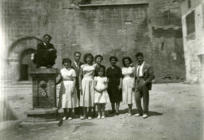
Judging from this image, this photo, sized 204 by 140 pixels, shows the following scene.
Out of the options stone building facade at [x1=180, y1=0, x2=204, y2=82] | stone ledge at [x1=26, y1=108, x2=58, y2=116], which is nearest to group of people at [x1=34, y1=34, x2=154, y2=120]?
stone ledge at [x1=26, y1=108, x2=58, y2=116]

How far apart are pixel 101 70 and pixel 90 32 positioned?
41.6 ft

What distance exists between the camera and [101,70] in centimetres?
764

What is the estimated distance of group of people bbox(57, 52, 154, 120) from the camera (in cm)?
745

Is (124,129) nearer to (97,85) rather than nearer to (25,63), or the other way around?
(97,85)

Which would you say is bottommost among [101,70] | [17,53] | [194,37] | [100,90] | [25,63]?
[100,90]

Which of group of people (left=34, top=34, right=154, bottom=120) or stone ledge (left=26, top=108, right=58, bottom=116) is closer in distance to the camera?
stone ledge (left=26, top=108, right=58, bottom=116)

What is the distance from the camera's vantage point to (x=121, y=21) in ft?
65.4

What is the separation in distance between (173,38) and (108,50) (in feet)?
15.6

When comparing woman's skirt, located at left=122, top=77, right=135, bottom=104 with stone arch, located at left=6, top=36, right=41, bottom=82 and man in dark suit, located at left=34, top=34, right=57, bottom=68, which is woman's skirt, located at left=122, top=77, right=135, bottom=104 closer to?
man in dark suit, located at left=34, top=34, right=57, bottom=68

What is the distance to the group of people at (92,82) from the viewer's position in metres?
7.41

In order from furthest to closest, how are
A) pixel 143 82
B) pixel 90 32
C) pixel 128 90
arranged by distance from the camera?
pixel 90 32, pixel 128 90, pixel 143 82

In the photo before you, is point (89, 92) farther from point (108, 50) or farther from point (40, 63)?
point (108, 50)

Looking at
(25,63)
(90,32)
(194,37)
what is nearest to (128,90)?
(194,37)

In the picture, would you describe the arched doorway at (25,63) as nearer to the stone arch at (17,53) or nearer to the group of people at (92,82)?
the stone arch at (17,53)
